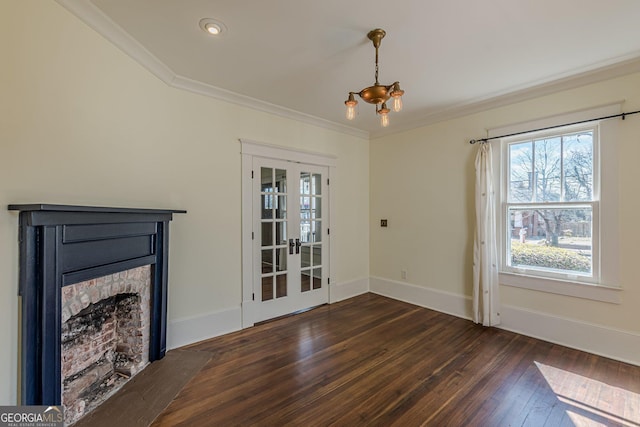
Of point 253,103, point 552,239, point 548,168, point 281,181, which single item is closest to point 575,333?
point 552,239

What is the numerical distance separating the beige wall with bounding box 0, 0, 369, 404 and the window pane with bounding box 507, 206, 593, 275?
95.1 inches

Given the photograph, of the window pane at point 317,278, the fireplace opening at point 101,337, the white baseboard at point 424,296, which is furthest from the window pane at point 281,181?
the white baseboard at point 424,296

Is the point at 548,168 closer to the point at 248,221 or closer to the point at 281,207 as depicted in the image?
the point at 281,207

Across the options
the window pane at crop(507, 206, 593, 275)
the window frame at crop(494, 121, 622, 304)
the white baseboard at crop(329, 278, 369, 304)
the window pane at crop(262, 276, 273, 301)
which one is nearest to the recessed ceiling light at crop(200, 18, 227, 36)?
the window pane at crop(262, 276, 273, 301)

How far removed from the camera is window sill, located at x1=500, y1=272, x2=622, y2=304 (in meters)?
2.66

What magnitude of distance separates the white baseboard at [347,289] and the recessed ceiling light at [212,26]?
349cm

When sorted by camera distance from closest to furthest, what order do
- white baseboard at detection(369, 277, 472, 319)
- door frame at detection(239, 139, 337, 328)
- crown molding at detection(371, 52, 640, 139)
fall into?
crown molding at detection(371, 52, 640, 139) → door frame at detection(239, 139, 337, 328) → white baseboard at detection(369, 277, 472, 319)

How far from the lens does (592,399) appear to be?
2055 millimetres

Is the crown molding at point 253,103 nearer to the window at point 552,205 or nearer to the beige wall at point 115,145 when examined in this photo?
the beige wall at point 115,145

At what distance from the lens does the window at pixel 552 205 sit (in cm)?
281

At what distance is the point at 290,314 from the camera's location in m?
3.79

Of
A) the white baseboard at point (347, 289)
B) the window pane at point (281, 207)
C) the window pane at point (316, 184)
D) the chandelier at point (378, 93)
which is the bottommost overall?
the white baseboard at point (347, 289)

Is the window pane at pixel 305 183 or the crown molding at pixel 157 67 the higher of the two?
the crown molding at pixel 157 67

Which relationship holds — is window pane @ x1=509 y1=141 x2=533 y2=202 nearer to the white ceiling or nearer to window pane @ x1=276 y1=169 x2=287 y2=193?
the white ceiling
